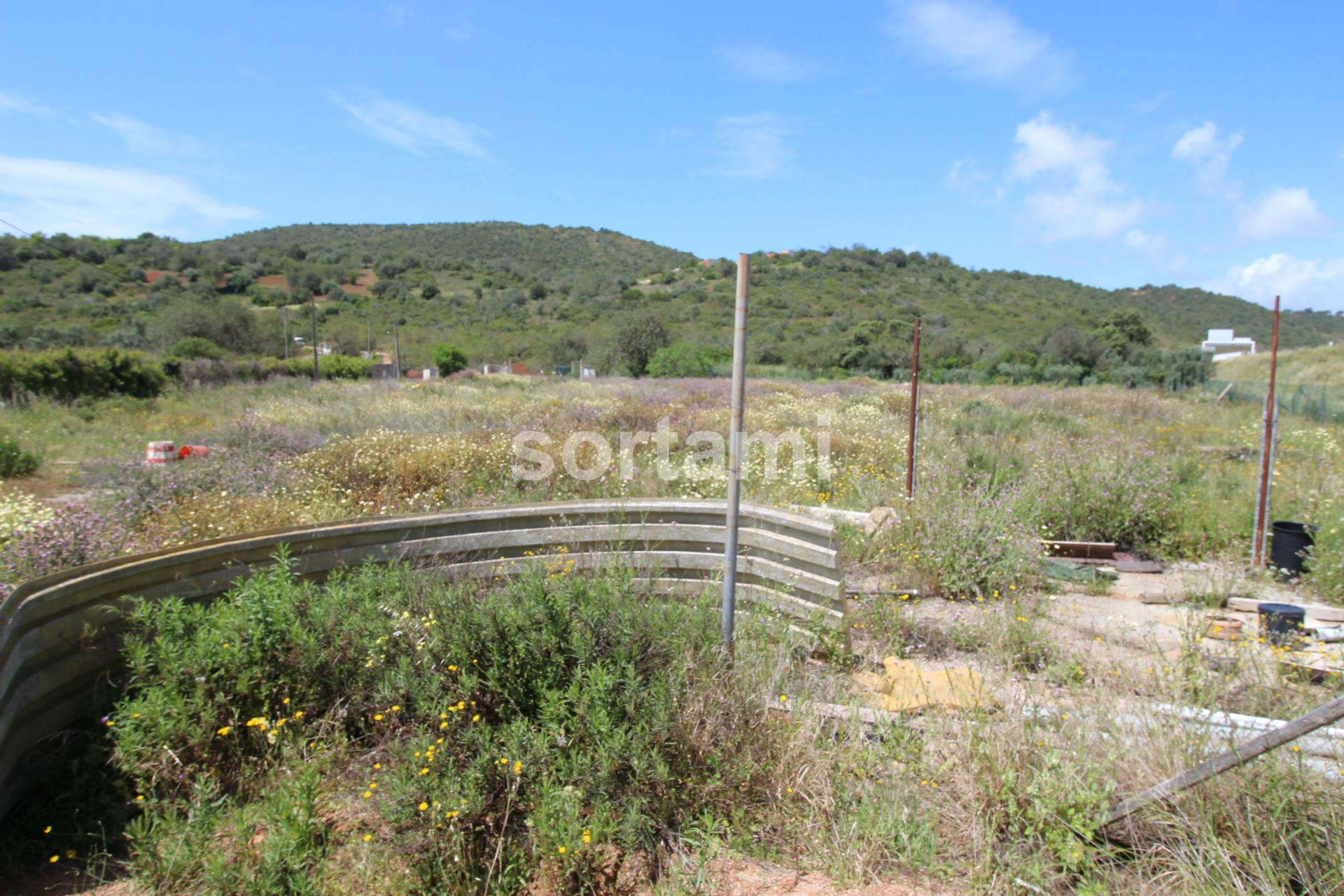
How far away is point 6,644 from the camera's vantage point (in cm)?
242

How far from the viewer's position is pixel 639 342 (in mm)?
35594

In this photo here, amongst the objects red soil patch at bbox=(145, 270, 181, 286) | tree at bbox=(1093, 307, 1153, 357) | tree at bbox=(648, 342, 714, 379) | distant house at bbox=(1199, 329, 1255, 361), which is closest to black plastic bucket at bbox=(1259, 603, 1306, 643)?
tree at bbox=(648, 342, 714, 379)

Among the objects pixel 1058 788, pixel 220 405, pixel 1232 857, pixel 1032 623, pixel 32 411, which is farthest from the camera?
pixel 220 405

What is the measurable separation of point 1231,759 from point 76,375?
24.1 m

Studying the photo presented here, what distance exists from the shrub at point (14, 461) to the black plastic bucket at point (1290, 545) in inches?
544

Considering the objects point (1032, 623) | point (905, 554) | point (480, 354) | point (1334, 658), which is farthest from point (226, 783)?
point (480, 354)

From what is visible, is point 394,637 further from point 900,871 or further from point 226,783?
point 900,871

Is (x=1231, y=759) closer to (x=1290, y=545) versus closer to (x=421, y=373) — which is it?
(x=1290, y=545)

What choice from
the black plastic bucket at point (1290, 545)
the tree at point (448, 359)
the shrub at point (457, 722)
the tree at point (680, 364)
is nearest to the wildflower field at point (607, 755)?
the shrub at point (457, 722)

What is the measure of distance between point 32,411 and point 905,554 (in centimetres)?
1740

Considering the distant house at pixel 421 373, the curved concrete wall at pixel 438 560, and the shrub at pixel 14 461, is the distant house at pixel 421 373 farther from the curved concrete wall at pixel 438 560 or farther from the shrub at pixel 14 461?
the curved concrete wall at pixel 438 560

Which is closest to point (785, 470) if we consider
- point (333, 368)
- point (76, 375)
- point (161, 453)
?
point (161, 453)

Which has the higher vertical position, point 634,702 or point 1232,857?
point 634,702

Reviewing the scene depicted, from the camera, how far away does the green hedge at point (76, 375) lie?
666 inches
